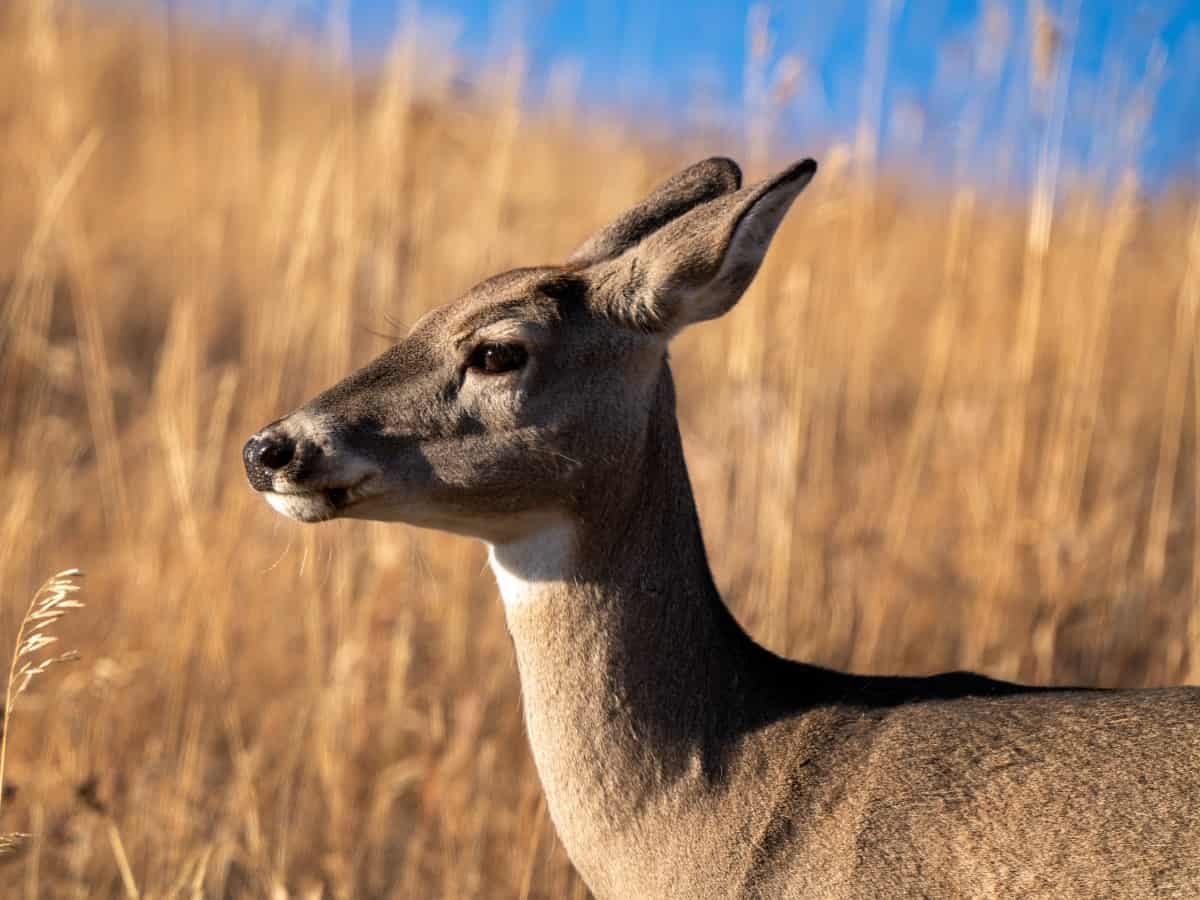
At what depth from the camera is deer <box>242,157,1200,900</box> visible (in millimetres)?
2525

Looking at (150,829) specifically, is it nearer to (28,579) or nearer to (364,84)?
(28,579)

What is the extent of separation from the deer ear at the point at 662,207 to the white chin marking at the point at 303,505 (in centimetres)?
81

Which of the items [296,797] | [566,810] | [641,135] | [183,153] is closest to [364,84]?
[183,153]

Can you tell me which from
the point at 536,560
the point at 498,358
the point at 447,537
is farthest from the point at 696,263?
the point at 447,537

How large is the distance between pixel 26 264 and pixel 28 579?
107cm

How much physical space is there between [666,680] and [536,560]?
0.34m

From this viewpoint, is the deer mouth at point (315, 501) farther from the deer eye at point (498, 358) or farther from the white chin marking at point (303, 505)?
the deer eye at point (498, 358)

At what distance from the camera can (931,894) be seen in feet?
8.22

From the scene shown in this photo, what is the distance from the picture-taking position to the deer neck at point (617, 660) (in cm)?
273

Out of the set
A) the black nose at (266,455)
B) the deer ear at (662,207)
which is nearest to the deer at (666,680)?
the black nose at (266,455)

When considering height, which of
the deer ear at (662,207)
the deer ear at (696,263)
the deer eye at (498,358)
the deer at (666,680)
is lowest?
the deer at (666,680)

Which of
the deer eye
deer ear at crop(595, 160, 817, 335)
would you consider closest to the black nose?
the deer eye

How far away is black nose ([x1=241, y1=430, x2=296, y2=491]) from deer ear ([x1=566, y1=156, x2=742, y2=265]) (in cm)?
81

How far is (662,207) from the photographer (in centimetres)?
319
